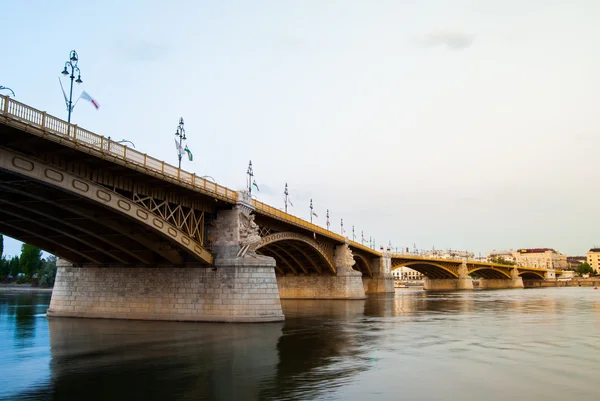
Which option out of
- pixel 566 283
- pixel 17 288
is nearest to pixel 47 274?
pixel 17 288

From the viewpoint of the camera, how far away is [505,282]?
17200cm

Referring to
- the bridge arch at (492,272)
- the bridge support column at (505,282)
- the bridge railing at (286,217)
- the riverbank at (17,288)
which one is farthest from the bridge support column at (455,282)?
the riverbank at (17,288)

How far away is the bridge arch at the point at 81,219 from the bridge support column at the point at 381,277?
67.1 metres

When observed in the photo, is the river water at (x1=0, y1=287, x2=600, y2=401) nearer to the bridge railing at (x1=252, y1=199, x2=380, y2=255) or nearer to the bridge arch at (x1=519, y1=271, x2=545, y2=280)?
the bridge railing at (x1=252, y1=199, x2=380, y2=255)

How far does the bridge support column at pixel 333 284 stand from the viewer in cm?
7931

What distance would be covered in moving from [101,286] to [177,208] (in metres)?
11.9

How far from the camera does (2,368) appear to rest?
21.7m

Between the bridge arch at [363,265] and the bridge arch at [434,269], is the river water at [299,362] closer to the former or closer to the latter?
the bridge arch at [363,265]

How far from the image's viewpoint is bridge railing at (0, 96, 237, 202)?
2470 cm

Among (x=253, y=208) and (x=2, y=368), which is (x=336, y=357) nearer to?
(x=2, y=368)

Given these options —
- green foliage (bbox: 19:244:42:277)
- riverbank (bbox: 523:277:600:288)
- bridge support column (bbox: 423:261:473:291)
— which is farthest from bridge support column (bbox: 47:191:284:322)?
riverbank (bbox: 523:277:600:288)

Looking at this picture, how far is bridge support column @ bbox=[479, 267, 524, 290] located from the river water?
453ft

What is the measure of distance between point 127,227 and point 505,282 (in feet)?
527

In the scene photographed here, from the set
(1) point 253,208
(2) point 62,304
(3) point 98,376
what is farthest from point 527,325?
(2) point 62,304
